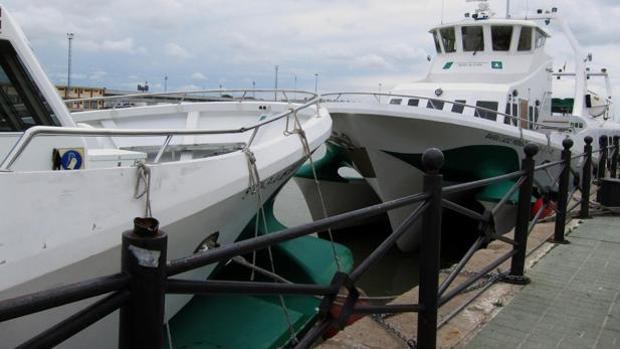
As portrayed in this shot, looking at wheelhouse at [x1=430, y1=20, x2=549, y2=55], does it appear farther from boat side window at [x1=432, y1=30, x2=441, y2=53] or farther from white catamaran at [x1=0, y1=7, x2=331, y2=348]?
white catamaran at [x1=0, y1=7, x2=331, y2=348]

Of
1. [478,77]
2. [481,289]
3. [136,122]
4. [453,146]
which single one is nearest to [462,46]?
[478,77]

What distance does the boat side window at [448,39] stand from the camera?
1477 cm

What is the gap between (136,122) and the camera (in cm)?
891

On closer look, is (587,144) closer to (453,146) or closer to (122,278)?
(453,146)

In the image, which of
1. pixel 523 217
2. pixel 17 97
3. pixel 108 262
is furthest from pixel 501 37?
pixel 108 262

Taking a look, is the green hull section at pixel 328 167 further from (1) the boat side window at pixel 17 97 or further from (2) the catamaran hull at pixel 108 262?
(1) the boat side window at pixel 17 97

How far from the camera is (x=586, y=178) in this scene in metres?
7.63

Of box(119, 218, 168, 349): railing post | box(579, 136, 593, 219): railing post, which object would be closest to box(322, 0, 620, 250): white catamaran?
box(579, 136, 593, 219): railing post

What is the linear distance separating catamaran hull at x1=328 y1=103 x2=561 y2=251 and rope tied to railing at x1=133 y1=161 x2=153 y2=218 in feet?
24.3

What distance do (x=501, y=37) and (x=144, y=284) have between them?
47.0 feet

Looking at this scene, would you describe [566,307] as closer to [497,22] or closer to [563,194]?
[563,194]

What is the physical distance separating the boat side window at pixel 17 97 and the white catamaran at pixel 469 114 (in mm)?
6762

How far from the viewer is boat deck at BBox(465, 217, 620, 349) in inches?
150

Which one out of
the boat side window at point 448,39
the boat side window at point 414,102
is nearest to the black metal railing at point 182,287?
the boat side window at point 414,102
